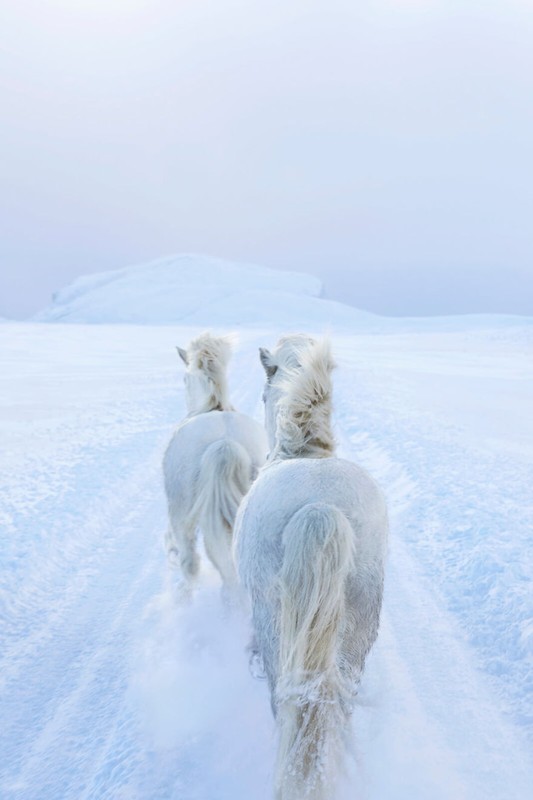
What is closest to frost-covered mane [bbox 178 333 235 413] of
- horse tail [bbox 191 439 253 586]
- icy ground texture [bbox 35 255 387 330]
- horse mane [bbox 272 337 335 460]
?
horse tail [bbox 191 439 253 586]

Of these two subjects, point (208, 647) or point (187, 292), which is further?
point (187, 292)

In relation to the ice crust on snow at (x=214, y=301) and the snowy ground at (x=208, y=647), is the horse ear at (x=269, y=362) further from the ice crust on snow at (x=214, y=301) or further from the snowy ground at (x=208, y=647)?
the ice crust on snow at (x=214, y=301)

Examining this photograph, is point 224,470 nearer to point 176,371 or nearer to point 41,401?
point 41,401

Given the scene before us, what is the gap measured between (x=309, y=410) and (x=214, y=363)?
1.47 m

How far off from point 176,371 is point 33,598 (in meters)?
13.6

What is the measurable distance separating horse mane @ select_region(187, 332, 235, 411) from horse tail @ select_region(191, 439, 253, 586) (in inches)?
21.1

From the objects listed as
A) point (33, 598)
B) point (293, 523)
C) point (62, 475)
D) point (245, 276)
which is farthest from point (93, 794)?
point (245, 276)

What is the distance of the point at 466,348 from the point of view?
95.7 ft

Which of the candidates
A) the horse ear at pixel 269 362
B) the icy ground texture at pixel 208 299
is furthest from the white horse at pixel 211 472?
the icy ground texture at pixel 208 299

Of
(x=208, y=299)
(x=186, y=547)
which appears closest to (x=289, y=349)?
(x=186, y=547)

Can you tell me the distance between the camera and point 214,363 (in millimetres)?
3771

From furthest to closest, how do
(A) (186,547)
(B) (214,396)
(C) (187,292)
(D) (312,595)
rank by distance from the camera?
(C) (187,292)
(B) (214,396)
(A) (186,547)
(D) (312,595)

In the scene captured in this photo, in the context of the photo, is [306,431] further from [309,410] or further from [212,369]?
[212,369]

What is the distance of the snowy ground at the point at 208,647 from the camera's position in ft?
7.60
